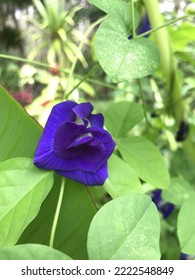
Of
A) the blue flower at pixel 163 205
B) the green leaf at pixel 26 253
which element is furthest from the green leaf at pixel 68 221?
the blue flower at pixel 163 205

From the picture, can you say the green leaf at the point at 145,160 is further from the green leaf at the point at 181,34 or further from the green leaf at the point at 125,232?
the green leaf at the point at 181,34

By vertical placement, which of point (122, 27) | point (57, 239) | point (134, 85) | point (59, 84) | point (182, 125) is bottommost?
point (59, 84)

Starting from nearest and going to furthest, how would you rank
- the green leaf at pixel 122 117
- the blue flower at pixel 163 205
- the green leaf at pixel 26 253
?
the green leaf at pixel 26 253
the green leaf at pixel 122 117
the blue flower at pixel 163 205

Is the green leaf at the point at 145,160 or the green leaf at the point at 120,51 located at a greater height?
the green leaf at the point at 120,51

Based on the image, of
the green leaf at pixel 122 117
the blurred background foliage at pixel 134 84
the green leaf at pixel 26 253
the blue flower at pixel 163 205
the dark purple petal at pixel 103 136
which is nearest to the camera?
the green leaf at pixel 26 253

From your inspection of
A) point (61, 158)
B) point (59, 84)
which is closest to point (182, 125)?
point (61, 158)

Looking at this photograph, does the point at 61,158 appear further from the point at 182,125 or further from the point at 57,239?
the point at 182,125
